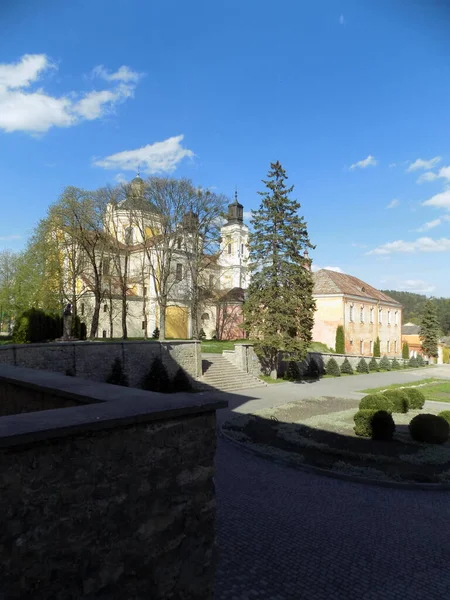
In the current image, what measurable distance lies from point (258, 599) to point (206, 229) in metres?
26.4

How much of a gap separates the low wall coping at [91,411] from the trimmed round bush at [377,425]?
902 centimetres

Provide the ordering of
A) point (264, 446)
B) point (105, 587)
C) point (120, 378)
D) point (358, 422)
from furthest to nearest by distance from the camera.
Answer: point (120, 378), point (358, 422), point (264, 446), point (105, 587)

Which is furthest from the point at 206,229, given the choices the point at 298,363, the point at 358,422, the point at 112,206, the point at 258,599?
the point at 258,599

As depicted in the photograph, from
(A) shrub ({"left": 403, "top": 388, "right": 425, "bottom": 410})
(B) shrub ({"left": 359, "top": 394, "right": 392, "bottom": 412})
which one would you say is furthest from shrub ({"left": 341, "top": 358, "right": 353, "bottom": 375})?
(B) shrub ({"left": 359, "top": 394, "right": 392, "bottom": 412})

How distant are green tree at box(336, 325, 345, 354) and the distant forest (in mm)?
57802

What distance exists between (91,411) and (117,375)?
16.2 metres

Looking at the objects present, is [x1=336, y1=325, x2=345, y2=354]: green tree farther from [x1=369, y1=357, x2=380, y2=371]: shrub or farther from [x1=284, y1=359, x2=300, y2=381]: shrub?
[x1=284, y1=359, x2=300, y2=381]: shrub

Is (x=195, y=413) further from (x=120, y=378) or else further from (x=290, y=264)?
(x=290, y=264)

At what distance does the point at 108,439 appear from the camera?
122 inches

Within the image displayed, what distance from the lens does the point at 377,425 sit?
455 inches


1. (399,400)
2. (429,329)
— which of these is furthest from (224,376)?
(429,329)

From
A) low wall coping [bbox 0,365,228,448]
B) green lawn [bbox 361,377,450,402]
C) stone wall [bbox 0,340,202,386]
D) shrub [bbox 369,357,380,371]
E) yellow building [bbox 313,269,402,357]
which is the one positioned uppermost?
yellow building [bbox 313,269,402,357]

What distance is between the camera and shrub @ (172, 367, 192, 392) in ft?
66.2

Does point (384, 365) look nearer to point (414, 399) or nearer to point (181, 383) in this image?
point (414, 399)
